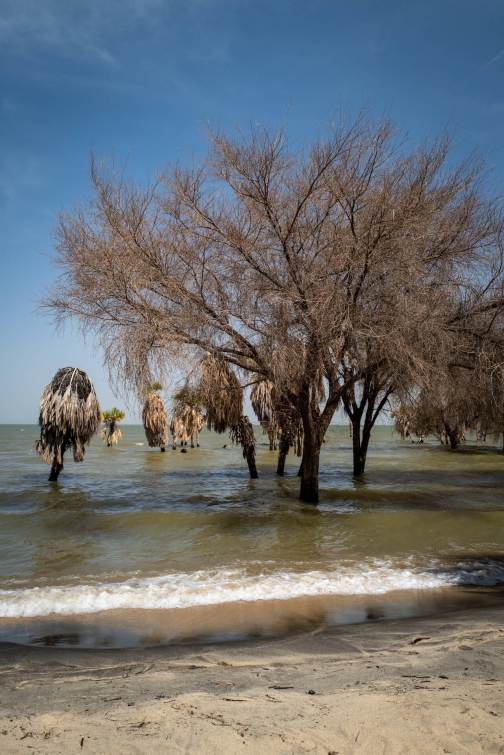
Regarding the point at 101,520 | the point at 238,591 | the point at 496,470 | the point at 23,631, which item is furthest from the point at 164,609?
the point at 496,470

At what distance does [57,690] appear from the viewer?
362 centimetres

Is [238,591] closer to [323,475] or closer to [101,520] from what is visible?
[101,520]

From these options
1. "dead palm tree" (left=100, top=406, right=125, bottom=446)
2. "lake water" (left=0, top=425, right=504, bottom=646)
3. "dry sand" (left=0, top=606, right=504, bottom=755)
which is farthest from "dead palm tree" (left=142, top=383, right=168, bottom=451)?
"dry sand" (left=0, top=606, right=504, bottom=755)

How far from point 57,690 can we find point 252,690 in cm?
135

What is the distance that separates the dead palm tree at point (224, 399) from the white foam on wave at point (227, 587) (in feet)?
18.0

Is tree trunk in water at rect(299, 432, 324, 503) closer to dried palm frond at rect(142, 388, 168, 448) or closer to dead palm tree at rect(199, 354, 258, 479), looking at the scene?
dead palm tree at rect(199, 354, 258, 479)

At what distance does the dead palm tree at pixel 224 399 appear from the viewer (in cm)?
1268

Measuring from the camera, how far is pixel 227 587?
7.19m

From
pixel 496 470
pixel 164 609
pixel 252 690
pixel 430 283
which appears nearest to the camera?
pixel 252 690

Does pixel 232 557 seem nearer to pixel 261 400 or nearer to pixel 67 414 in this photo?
pixel 67 414

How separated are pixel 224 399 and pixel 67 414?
23.5 ft

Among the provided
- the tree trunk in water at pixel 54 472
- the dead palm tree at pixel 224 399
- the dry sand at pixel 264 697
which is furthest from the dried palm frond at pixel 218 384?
the dry sand at pixel 264 697

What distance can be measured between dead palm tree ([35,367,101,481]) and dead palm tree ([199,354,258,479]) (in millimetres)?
4496

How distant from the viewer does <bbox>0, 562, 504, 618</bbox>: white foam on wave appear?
6492 millimetres
